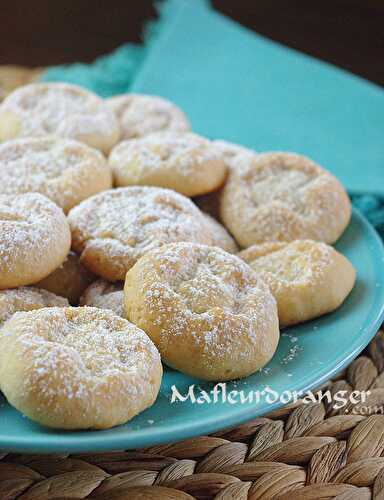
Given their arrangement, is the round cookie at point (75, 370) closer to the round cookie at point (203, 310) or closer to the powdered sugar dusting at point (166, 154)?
the round cookie at point (203, 310)

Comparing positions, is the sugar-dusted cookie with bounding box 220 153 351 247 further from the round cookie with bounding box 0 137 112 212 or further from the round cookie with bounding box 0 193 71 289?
the round cookie with bounding box 0 193 71 289

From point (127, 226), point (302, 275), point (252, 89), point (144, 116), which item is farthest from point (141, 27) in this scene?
point (302, 275)

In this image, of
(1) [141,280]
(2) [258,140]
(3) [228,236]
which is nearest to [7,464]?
(1) [141,280]

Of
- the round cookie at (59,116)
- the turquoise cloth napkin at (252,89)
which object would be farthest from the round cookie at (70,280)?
the turquoise cloth napkin at (252,89)

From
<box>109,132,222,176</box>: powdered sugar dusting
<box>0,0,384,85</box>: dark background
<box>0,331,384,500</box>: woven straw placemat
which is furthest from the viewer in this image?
<box>0,0,384,85</box>: dark background

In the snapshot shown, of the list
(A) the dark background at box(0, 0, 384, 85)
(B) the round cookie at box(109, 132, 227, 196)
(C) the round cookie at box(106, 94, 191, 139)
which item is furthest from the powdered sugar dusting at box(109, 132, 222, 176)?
(A) the dark background at box(0, 0, 384, 85)

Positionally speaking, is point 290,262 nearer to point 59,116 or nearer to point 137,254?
point 137,254

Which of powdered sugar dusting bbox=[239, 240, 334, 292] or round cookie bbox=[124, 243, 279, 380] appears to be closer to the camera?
round cookie bbox=[124, 243, 279, 380]
